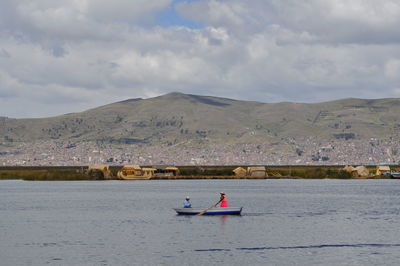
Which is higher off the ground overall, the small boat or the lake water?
the small boat

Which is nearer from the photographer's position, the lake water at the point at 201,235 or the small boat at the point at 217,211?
the lake water at the point at 201,235

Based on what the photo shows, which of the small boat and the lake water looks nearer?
the lake water

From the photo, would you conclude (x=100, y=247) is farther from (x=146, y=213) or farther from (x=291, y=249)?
(x=146, y=213)

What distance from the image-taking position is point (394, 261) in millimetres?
51844

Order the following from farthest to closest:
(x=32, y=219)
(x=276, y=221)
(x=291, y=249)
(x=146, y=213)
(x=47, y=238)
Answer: (x=146, y=213)
(x=32, y=219)
(x=276, y=221)
(x=47, y=238)
(x=291, y=249)

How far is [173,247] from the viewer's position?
6019 cm

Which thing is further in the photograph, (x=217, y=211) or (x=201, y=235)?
(x=217, y=211)

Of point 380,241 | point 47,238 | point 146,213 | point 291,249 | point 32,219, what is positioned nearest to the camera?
point 291,249

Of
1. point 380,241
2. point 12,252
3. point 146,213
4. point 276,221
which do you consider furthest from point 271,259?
point 146,213

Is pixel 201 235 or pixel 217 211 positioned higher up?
pixel 217 211

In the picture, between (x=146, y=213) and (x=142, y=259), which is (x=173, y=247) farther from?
(x=146, y=213)

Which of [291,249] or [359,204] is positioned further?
[359,204]

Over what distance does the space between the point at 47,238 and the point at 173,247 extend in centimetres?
1329

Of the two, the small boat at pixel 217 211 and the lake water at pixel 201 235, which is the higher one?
the small boat at pixel 217 211
